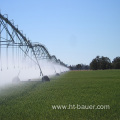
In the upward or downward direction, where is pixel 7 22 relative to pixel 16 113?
upward

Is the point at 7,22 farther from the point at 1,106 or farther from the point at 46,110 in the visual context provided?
the point at 46,110

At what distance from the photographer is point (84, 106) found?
870 centimetres

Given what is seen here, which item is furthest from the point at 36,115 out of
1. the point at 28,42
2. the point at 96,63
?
the point at 96,63

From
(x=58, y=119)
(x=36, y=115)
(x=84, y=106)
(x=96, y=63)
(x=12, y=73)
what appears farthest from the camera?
(x=96, y=63)

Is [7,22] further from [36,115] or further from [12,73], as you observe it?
[12,73]

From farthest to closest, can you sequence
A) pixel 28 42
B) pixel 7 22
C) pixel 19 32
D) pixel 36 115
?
pixel 28 42
pixel 19 32
pixel 7 22
pixel 36 115

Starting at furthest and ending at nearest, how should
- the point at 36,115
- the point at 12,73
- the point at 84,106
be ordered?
the point at 12,73, the point at 84,106, the point at 36,115

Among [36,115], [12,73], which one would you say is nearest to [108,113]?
[36,115]

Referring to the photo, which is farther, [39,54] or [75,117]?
[39,54]

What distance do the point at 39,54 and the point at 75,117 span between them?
104 feet

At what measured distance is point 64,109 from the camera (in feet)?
27.0

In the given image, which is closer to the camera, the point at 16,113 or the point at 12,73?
the point at 16,113

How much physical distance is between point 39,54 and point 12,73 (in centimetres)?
1152

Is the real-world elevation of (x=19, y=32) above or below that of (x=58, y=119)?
above
